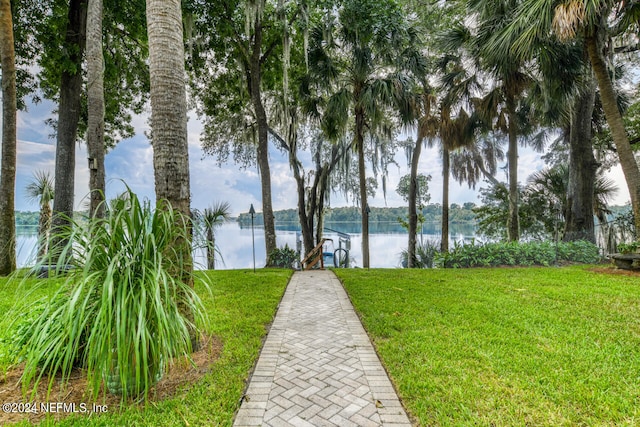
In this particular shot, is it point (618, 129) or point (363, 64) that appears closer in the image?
point (618, 129)

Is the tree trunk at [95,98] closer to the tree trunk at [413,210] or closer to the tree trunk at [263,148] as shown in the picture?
the tree trunk at [263,148]

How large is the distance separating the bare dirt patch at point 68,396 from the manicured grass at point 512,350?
1638 mm

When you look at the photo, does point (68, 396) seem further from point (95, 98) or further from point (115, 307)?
point (95, 98)

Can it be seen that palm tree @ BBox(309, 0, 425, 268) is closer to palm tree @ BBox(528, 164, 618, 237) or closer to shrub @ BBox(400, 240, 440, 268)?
shrub @ BBox(400, 240, 440, 268)

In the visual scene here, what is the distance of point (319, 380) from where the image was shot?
2.31 m

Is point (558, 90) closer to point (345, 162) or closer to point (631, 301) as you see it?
point (631, 301)

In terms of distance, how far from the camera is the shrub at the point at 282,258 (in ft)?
27.5

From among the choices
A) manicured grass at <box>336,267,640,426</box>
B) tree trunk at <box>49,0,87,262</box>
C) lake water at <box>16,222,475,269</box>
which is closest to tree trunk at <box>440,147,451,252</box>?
lake water at <box>16,222,475,269</box>

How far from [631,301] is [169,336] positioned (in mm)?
5673

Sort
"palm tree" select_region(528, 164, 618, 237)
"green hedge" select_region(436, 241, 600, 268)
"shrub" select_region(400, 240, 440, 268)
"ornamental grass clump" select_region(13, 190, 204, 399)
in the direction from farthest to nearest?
"palm tree" select_region(528, 164, 618, 237), "shrub" select_region(400, 240, 440, 268), "green hedge" select_region(436, 241, 600, 268), "ornamental grass clump" select_region(13, 190, 204, 399)

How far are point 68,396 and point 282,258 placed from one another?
21.4 ft

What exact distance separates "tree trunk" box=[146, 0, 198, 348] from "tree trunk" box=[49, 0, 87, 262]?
5680 mm

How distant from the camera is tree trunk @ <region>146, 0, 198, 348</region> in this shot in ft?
8.41

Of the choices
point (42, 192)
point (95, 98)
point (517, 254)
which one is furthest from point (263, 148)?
point (517, 254)
